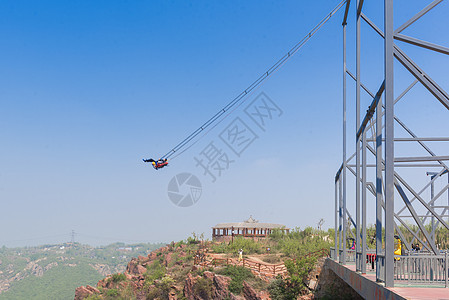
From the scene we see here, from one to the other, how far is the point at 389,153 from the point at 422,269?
8.73 ft

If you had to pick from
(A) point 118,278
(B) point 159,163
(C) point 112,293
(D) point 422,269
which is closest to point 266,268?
(B) point 159,163

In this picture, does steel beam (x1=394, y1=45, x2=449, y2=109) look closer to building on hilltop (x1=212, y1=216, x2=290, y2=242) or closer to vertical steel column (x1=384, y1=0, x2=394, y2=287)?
vertical steel column (x1=384, y1=0, x2=394, y2=287)

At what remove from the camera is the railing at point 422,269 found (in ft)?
32.8

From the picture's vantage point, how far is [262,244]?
39125mm

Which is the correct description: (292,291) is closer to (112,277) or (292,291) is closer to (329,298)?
(329,298)

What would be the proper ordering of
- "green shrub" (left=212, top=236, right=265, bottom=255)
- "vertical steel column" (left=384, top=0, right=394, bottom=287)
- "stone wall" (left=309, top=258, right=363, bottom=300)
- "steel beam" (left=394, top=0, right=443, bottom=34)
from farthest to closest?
"green shrub" (left=212, top=236, right=265, bottom=255) → "stone wall" (left=309, top=258, right=363, bottom=300) → "steel beam" (left=394, top=0, right=443, bottom=34) → "vertical steel column" (left=384, top=0, right=394, bottom=287)

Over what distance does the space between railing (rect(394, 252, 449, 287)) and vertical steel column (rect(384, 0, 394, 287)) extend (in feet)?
1.85

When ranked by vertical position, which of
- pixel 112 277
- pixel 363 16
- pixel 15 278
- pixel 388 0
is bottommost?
pixel 15 278

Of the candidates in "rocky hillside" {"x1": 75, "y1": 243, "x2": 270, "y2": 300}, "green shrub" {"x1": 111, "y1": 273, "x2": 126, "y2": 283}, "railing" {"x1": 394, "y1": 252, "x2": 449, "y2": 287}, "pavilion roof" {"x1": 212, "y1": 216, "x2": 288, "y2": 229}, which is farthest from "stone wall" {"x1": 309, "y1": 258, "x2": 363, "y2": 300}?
"green shrub" {"x1": 111, "y1": 273, "x2": 126, "y2": 283}

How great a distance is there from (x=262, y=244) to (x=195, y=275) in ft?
33.1

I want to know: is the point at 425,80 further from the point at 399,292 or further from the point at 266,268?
the point at 266,268

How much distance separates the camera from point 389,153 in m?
9.67

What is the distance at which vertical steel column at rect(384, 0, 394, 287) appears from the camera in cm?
951

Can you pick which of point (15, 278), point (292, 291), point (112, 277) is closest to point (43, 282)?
point (15, 278)
